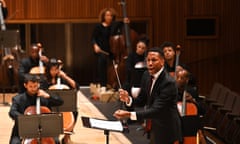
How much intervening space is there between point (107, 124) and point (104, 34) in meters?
5.99

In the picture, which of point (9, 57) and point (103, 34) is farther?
point (103, 34)

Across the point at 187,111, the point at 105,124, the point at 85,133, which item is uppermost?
the point at 105,124

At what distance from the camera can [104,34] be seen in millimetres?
11609

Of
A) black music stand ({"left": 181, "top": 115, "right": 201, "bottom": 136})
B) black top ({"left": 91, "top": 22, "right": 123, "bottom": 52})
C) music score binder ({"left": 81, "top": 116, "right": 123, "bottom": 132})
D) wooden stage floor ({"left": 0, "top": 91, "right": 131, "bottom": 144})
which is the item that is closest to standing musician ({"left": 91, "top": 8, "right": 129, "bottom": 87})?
black top ({"left": 91, "top": 22, "right": 123, "bottom": 52})

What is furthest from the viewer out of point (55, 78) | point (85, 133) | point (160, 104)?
point (85, 133)

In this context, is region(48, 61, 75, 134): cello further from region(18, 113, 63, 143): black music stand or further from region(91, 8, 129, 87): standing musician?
region(91, 8, 129, 87): standing musician

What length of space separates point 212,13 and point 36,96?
753cm

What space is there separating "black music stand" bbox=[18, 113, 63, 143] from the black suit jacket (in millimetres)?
1288

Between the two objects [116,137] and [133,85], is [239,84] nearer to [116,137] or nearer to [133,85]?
[133,85]

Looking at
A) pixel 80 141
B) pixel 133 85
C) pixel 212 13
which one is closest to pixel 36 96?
pixel 80 141

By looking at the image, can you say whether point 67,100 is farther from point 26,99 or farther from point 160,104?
point 160,104

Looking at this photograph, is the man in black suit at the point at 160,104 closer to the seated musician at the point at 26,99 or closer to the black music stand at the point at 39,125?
the black music stand at the point at 39,125

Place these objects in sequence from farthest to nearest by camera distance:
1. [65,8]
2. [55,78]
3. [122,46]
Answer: [65,8]
[122,46]
[55,78]

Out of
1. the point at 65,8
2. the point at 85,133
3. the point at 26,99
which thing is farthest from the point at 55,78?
the point at 65,8
